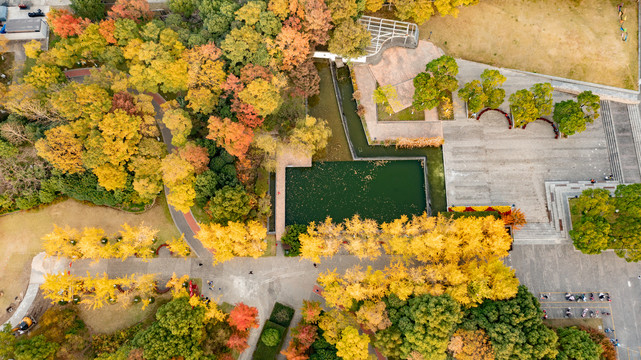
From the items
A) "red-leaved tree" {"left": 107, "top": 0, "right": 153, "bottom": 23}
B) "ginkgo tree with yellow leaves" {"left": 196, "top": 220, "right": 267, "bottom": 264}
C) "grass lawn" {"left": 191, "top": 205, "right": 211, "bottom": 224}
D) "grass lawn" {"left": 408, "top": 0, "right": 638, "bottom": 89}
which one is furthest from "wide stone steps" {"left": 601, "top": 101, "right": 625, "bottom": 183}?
"red-leaved tree" {"left": 107, "top": 0, "right": 153, "bottom": 23}

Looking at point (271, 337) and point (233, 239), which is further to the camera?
point (271, 337)

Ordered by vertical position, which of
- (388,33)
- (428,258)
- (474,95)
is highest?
(388,33)

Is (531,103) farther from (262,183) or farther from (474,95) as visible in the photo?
(262,183)

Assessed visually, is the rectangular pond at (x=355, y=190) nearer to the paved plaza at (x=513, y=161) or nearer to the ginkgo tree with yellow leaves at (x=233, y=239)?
the paved plaza at (x=513, y=161)

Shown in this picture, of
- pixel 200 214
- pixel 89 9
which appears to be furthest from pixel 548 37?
pixel 89 9

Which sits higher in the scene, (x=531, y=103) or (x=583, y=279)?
(x=531, y=103)

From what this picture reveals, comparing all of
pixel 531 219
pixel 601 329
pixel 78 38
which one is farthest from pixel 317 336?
pixel 78 38

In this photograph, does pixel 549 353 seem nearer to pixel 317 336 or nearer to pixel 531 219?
pixel 531 219
